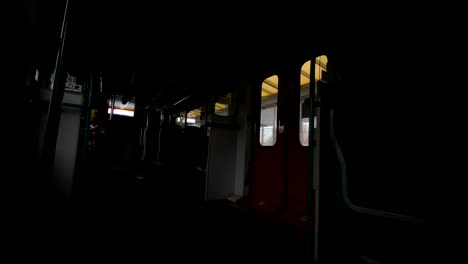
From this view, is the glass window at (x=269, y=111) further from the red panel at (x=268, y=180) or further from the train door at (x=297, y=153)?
the train door at (x=297, y=153)

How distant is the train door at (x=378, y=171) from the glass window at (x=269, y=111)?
1463mm

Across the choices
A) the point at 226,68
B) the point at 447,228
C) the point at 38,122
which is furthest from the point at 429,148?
the point at 226,68

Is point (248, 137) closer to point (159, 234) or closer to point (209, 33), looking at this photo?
point (209, 33)

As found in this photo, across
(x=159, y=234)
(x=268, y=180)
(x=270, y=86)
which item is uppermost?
(x=270, y=86)

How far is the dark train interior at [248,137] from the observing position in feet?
3.85

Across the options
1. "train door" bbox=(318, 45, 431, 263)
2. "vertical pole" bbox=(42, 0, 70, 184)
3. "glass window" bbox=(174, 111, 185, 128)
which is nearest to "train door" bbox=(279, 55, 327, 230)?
"train door" bbox=(318, 45, 431, 263)

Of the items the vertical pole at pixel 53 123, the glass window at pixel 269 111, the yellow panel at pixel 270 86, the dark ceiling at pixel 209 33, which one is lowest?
the vertical pole at pixel 53 123

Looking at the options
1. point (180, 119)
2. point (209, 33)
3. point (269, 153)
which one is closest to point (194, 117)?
point (180, 119)

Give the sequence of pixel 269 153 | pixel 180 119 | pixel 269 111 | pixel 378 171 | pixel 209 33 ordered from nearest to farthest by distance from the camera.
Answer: pixel 378 171
pixel 209 33
pixel 269 153
pixel 269 111
pixel 180 119

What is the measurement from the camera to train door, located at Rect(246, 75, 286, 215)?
271 centimetres

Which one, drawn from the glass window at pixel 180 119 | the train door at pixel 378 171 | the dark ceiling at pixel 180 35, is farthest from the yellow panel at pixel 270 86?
the glass window at pixel 180 119

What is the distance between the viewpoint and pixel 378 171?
4.09 ft

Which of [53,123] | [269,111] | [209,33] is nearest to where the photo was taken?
[53,123]

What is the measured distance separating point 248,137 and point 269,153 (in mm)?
478
